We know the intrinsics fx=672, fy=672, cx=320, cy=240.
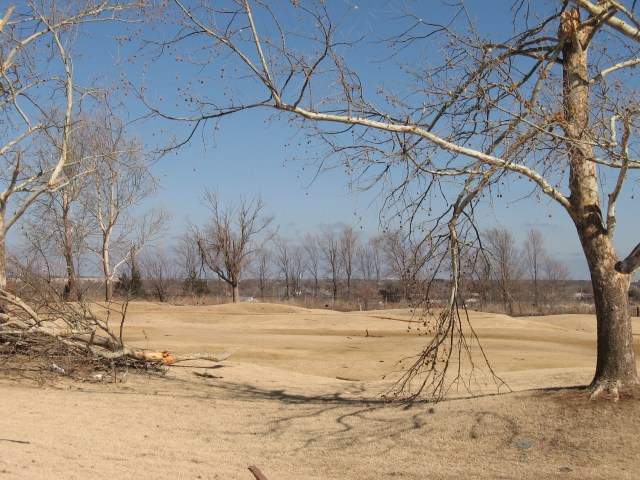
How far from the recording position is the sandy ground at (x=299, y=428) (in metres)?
6.27

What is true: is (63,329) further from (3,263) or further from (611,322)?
(611,322)

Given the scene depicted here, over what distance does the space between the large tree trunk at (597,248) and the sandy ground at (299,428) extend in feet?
1.26

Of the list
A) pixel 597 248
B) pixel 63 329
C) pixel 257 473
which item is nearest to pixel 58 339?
pixel 63 329

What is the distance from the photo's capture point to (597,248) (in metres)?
7.69

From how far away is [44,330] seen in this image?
10930 millimetres

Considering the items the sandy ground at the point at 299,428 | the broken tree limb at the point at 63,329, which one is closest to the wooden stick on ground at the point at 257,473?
the sandy ground at the point at 299,428

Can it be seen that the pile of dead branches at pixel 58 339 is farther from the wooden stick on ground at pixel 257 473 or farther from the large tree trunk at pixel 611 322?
the large tree trunk at pixel 611 322

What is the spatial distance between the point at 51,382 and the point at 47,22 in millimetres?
7143

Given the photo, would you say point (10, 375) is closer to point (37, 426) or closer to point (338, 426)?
point (37, 426)

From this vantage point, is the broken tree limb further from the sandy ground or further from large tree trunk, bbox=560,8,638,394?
large tree trunk, bbox=560,8,638,394

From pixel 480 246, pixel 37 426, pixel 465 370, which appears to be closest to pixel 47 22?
pixel 37 426

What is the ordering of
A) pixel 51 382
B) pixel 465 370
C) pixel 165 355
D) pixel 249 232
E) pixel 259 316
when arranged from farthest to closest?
pixel 249 232 → pixel 259 316 → pixel 465 370 → pixel 165 355 → pixel 51 382

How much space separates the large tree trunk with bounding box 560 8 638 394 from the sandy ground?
0.38 metres

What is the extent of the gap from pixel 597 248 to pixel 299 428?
4.12 metres
